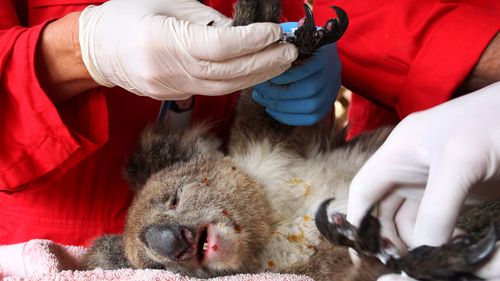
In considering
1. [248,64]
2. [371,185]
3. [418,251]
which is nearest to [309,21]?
[248,64]

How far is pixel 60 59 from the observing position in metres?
1.79

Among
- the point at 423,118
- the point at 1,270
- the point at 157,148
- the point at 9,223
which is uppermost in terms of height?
the point at 423,118

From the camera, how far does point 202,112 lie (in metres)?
2.46

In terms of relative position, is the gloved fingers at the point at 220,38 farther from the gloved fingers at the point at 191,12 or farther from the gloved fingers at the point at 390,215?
the gloved fingers at the point at 390,215

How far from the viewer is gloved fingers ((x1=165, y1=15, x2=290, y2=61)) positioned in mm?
1555

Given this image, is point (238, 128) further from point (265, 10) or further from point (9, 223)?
point (9, 223)

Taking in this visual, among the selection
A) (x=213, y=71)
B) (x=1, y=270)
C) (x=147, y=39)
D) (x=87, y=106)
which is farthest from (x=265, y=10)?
(x=1, y=270)

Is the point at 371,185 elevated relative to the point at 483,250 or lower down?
lower down

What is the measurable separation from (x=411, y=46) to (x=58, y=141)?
1230 mm

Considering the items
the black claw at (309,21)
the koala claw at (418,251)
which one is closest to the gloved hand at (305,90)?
the black claw at (309,21)

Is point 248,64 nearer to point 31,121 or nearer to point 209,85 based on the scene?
point 209,85

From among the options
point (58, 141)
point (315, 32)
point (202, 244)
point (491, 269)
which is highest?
point (315, 32)

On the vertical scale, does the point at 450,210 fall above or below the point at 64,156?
above

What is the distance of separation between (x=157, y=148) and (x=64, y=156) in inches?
18.2
